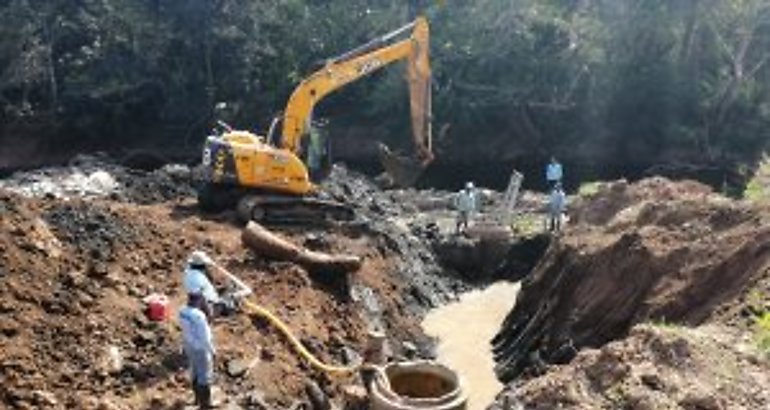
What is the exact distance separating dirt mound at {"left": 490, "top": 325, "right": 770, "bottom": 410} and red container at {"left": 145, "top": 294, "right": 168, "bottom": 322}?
4701 millimetres

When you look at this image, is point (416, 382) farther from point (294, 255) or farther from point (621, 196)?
point (621, 196)

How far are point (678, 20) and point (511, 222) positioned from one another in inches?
729

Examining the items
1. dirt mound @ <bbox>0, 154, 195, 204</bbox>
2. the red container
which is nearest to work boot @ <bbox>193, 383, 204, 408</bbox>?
the red container

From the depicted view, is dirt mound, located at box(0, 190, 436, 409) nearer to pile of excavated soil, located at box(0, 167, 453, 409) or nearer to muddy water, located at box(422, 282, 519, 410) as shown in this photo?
pile of excavated soil, located at box(0, 167, 453, 409)

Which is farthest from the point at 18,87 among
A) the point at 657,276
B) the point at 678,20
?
the point at 657,276

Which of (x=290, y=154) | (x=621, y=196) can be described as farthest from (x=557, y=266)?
(x=290, y=154)

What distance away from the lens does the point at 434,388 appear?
39.2 feet

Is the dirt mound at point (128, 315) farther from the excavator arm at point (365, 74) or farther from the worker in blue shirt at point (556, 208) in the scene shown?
the worker in blue shirt at point (556, 208)

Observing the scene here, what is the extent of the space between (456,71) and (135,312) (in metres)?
27.7

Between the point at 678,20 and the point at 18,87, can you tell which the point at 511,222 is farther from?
the point at 18,87

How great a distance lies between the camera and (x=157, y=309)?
12438 millimetres

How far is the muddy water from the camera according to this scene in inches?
619

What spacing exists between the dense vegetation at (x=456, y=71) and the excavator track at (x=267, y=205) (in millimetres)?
17306

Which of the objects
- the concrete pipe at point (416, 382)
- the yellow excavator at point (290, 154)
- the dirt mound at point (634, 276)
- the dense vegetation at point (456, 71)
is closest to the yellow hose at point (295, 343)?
the concrete pipe at point (416, 382)
